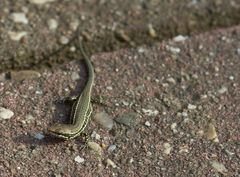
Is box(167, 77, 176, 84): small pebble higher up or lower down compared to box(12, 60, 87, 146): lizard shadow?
higher up

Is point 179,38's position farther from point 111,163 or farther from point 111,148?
point 111,163

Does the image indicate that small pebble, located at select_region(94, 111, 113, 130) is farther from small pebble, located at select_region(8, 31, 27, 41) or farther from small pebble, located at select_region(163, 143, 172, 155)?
small pebble, located at select_region(8, 31, 27, 41)

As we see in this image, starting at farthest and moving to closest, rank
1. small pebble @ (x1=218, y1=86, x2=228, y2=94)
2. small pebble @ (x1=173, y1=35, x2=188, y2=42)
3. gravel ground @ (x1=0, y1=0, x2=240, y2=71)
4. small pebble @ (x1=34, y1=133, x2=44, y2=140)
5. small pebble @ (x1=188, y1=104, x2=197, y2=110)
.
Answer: small pebble @ (x1=173, y1=35, x2=188, y2=42) < gravel ground @ (x1=0, y1=0, x2=240, y2=71) < small pebble @ (x1=218, y1=86, x2=228, y2=94) < small pebble @ (x1=188, y1=104, x2=197, y2=110) < small pebble @ (x1=34, y1=133, x2=44, y2=140)

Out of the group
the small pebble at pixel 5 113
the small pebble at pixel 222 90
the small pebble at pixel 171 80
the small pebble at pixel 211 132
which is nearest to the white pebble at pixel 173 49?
the small pebble at pixel 171 80

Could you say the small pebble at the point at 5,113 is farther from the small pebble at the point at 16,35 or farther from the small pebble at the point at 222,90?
the small pebble at the point at 222,90

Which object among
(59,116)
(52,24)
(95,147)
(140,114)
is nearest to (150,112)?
(140,114)

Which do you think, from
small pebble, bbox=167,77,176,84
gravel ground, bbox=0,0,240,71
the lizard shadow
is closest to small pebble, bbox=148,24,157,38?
gravel ground, bbox=0,0,240,71
